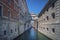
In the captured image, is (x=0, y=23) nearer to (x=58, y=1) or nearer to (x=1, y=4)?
(x=1, y=4)

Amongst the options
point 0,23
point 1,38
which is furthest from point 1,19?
point 1,38

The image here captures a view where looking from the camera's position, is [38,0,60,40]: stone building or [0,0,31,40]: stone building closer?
[0,0,31,40]: stone building

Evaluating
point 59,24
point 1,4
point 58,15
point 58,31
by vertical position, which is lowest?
point 58,31

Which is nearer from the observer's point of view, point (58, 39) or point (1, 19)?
point (1, 19)

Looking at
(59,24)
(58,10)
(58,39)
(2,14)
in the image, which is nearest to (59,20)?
(59,24)

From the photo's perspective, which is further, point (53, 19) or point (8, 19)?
point (53, 19)

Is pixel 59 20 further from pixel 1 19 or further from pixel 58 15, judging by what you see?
pixel 1 19

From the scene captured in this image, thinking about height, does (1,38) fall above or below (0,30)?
below

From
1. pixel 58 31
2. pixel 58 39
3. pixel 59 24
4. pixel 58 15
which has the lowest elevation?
pixel 58 39

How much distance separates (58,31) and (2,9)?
19.3 ft

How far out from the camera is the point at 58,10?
11.0m

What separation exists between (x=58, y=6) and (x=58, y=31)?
8.32ft

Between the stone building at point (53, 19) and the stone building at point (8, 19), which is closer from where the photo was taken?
the stone building at point (8, 19)

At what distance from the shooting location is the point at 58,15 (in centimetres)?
1097
